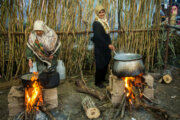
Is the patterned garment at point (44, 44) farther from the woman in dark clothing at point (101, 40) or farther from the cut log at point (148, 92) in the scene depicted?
the cut log at point (148, 92)

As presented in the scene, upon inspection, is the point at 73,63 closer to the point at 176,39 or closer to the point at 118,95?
the point at 118,95

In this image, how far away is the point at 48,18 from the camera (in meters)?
4.04

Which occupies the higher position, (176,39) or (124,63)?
(176,39)

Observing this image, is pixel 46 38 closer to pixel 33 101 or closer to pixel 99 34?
pixel 99 34

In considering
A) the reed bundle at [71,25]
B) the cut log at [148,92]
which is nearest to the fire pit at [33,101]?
the reed bundle at [71,25]

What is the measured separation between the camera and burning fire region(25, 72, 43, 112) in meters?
2.63

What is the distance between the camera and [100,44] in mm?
3553

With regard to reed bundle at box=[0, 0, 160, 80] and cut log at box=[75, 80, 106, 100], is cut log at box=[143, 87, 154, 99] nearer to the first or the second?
cut log at box=[75, 80, 106, 100]

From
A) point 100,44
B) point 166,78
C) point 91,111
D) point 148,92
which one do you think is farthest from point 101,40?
point 166,78

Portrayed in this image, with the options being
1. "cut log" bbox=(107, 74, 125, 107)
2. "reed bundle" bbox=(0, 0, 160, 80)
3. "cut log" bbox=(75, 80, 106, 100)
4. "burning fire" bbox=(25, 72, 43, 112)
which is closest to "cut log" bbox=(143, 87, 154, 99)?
"cut log" bbox=(107, 74, 125, 107)

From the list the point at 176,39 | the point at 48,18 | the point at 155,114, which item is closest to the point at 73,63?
the point at 48,18

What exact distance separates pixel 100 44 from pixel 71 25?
1.08 meters

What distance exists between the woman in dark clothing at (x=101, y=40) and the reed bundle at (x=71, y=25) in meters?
0.77

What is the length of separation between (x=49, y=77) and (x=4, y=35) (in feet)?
6.65
